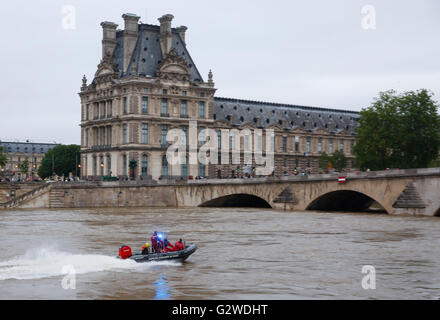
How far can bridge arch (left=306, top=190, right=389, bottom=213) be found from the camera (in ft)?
227

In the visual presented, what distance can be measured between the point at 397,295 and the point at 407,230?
2221cm

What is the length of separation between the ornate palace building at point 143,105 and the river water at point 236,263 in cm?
5940

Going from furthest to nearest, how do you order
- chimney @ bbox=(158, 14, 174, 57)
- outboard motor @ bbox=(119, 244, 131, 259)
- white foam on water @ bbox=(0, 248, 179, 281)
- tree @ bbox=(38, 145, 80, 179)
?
1. tree @ bbox=(38, 145, 80, 179)
2. chimney @ bbox=(158, 14, 174, 57)
3. outboard motor @ bbox=(119, 244, 131, 259)
4. white foam on water @ bbox=(0, 248, 179, 281)

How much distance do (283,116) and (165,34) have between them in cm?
3175

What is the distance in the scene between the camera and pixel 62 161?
6260 inches

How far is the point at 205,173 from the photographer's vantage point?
11744 centimetres

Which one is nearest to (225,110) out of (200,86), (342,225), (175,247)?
(200,86)

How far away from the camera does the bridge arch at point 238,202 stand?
8338cm

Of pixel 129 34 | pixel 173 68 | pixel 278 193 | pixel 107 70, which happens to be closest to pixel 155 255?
pixel 278 193

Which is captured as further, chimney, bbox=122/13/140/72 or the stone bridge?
chimney, bbox=122/13/140/72

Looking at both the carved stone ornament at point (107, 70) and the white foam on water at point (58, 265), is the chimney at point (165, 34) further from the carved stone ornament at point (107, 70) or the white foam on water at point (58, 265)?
the white foam on water at point (58, 265)

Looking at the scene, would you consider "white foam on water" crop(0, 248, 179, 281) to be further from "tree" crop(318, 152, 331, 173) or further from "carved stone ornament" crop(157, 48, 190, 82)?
"tree" crop(318, 152, 331, 173)

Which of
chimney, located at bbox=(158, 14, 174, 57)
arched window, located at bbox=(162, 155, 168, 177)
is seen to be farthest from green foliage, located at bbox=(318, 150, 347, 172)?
chimney, located at bbox=(158, 14, 174, 57)

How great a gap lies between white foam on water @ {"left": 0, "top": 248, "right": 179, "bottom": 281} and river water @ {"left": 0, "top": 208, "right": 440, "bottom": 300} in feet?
0.13
